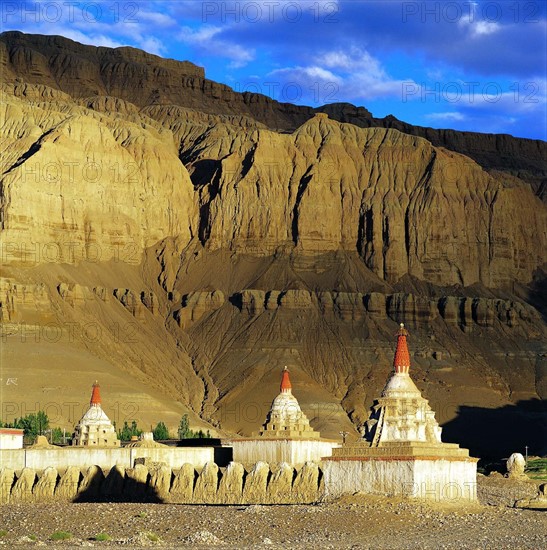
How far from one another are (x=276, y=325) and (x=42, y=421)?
48.2 meters

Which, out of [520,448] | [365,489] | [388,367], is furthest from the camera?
[388,367]

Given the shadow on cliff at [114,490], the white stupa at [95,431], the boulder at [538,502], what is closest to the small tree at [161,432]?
the white stupa at [95,431]

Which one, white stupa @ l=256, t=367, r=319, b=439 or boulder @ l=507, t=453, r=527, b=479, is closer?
white stupa @ l=256, t=367, r=319, b=439

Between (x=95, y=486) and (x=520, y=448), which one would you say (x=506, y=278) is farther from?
(x=95, y=486)

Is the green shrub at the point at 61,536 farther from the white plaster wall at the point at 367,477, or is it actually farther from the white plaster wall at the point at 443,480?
the white plaster wall at the point at 443,480

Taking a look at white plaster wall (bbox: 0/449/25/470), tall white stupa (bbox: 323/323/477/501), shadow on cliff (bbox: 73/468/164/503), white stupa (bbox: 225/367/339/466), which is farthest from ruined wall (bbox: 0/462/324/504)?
tall white stupa (bbox: 323/323/477/501)

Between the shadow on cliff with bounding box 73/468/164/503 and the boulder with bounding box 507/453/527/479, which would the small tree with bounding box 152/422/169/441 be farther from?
the shadow on cliff with bounding box 73/468/164/503

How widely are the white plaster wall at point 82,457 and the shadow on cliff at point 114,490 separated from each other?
5.31 m

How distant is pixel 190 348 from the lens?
17338cm

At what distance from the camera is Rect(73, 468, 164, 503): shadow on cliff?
3059 inches

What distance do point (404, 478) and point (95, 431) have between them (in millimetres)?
30358

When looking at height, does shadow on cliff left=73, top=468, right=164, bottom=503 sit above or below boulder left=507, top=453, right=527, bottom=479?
below

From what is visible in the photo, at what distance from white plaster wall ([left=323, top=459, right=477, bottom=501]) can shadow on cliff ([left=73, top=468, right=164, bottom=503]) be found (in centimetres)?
1676

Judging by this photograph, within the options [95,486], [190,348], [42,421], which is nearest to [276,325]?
[190,348]
